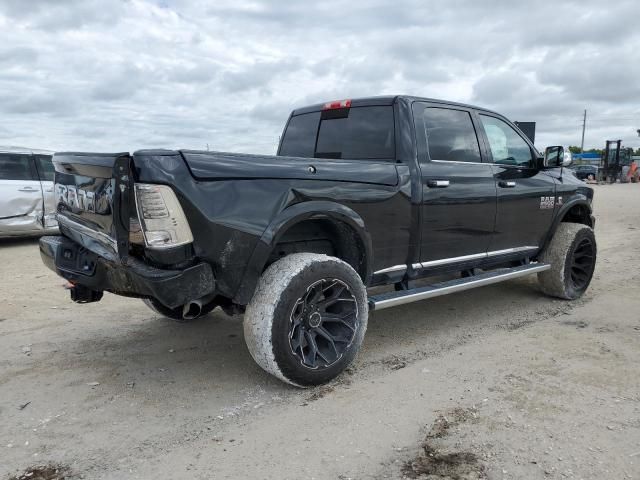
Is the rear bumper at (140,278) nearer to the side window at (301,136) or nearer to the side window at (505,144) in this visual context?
the side window at (301,136)

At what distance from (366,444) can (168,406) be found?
48.4 inches

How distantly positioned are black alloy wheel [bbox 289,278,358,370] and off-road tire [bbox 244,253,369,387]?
0.01 metres

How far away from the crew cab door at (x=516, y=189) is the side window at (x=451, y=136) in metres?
0.22

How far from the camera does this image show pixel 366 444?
283 centimetres

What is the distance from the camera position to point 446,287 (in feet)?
14.3

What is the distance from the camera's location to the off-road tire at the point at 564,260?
5605mm

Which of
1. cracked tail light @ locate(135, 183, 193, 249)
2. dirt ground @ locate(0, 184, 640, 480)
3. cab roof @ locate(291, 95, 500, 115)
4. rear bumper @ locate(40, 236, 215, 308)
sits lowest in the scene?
dirt ground @ locate(0, 184, 640, 480)

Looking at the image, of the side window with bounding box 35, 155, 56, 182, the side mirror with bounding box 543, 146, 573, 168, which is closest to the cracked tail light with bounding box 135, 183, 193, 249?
the side mirror with bounding box 543, 146, 573, 168

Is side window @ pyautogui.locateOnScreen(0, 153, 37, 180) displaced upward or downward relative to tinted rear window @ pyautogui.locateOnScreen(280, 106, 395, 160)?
downward

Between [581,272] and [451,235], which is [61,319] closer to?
[451,235]

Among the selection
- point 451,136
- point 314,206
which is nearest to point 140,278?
point 314,206

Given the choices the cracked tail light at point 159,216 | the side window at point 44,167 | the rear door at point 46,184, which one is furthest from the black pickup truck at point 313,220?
the side window at point 44,167

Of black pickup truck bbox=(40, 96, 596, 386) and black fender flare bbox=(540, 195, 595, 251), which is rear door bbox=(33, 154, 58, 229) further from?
black fender flare bbox=(540, 195, 595, 251)

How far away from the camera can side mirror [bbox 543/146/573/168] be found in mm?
5367
